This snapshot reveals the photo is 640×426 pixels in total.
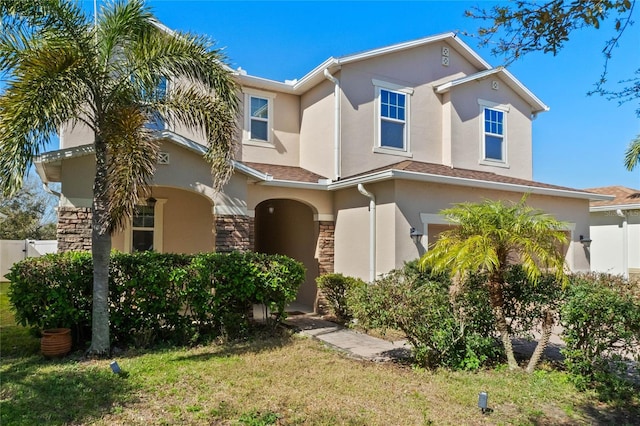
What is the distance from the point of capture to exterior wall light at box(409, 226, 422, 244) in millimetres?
10875

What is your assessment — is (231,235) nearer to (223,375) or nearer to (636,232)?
(223,375)

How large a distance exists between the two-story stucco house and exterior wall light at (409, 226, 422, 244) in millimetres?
38

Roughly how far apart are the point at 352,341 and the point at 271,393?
3567 mm

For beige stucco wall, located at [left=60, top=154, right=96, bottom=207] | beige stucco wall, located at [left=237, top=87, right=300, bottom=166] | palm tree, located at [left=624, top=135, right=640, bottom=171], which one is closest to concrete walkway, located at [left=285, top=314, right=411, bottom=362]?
beige stucco wall, located at [left=237, top=87, right=300, bottom=166]

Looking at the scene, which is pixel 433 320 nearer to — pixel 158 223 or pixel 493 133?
pixel 158 223

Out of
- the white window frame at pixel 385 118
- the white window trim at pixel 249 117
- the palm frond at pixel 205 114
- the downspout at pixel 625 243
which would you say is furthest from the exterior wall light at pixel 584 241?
the palm frond at pixel 205 114

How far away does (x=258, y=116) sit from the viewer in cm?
1367

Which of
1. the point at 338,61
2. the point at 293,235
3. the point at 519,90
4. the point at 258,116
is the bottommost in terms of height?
the point at 293,235

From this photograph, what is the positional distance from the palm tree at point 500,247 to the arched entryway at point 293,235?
6.50m

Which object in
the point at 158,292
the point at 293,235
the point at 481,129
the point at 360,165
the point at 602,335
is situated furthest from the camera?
the point at 481,129

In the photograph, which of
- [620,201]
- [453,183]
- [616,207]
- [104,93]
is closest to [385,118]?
[453,183]

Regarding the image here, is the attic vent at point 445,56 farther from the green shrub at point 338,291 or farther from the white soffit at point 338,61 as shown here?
the green shrub at point 338,291

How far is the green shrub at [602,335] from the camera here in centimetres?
596

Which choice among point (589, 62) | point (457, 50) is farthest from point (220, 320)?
point (457, 50)
